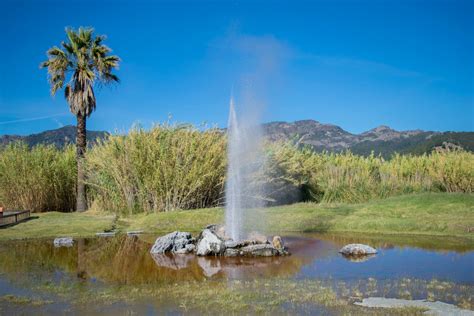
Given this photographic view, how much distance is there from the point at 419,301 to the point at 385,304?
0.57m

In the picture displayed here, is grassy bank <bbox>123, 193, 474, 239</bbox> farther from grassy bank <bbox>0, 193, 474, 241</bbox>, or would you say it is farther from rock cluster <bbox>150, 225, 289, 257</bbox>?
rock cluster <bbox>150, 225, 289, 257</bbox>

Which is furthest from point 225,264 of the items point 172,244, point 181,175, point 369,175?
point 369,175

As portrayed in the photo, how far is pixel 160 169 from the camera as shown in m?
20.4

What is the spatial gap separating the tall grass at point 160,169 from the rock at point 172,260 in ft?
25.2

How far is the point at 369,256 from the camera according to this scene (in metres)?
12.4

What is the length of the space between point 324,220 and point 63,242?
8.65 metres

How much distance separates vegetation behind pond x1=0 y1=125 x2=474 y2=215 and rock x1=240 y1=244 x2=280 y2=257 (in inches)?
315

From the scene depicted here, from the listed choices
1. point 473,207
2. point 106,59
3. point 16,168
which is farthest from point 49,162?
point 473,207

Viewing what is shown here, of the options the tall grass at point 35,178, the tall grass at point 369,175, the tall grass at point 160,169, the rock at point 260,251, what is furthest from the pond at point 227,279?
the tall grass at point 369,175

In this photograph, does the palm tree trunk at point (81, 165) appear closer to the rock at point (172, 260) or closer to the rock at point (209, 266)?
the rock at point (172, 260)

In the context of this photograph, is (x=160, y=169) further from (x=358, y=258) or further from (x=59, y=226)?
(x=358, y=258)

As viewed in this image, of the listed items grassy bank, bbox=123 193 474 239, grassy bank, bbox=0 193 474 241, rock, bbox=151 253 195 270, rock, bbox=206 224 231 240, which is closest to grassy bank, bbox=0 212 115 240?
grassy bank, bbox=0 193 474 241

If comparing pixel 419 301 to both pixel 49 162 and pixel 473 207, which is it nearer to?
pixel 473 207

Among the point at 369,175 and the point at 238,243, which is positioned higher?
the point at 369,175
